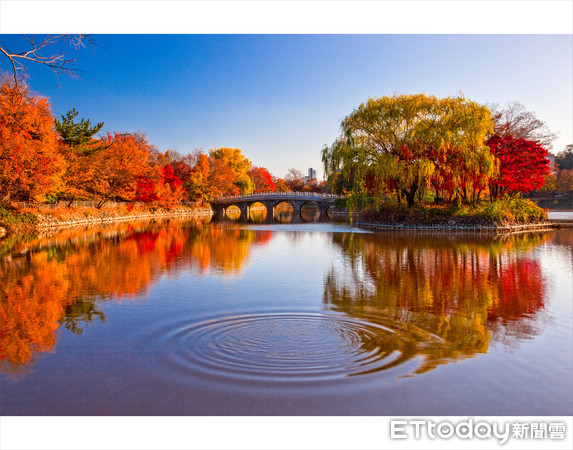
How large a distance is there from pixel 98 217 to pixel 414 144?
29.2 m

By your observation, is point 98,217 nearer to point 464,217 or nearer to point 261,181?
point 464,217

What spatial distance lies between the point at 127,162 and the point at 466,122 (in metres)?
32.4

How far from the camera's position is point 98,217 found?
43688 millimetres

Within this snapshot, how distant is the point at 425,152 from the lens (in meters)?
30.1

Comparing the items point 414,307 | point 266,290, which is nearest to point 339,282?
point 266,290

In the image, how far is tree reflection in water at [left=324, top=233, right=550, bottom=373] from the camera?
7.35 metres

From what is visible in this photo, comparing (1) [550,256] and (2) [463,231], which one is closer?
(1) [550,256]

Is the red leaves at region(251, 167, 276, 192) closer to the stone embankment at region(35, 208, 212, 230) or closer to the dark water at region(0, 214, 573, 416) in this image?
the stone embankment at region(35, 208, 212, 230)

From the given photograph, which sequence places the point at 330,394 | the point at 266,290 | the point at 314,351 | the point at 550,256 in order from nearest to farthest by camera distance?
the point at 330,394 < the point at 314,351 < the point at 266,290 < the point at 550,256

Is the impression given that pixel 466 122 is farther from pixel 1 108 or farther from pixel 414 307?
pixel 1 108

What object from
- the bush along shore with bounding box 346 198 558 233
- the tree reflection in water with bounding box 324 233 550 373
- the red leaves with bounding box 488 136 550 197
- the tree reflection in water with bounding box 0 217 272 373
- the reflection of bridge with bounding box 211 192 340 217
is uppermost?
the red leaves with bounding box 488 136 550 197

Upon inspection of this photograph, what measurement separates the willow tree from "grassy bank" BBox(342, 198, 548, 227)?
131 centimetres

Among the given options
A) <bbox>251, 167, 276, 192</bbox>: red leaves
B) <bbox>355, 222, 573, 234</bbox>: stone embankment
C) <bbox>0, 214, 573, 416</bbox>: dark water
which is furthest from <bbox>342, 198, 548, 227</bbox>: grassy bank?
<bbox>251, 167, 276, 192</bbox>: red leaves

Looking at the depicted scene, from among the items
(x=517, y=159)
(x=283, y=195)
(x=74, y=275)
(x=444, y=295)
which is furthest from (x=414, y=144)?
(x=283, y=195)
